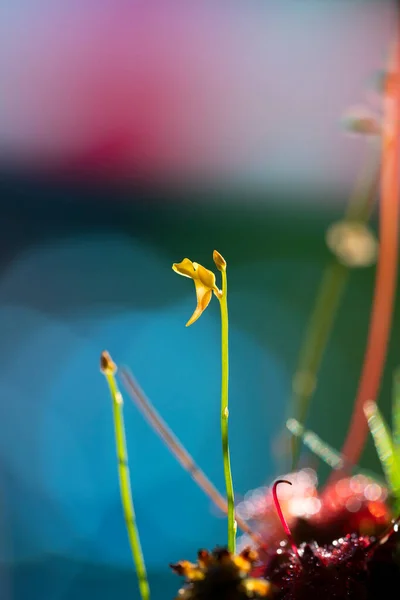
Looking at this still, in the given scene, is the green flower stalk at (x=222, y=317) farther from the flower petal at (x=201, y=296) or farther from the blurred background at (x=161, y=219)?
the blurred background at (x=161, y=219)

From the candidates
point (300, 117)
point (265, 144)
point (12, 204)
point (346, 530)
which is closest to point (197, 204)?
point (265, 144)

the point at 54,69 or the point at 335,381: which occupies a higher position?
the point at 54,69

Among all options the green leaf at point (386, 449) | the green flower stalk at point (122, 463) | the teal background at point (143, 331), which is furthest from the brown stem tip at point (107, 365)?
the teal background at point (143, 331)

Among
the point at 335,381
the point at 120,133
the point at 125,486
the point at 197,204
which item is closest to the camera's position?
the point at 125,486

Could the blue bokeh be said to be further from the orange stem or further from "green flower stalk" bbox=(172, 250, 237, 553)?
"green flower stalk" bbox=(172, 250, 237, 553)

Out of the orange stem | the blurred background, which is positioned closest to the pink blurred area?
the blurred background

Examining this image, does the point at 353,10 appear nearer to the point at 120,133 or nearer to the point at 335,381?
the point at 120,133

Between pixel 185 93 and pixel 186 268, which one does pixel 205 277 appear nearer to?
pixel 186 268
